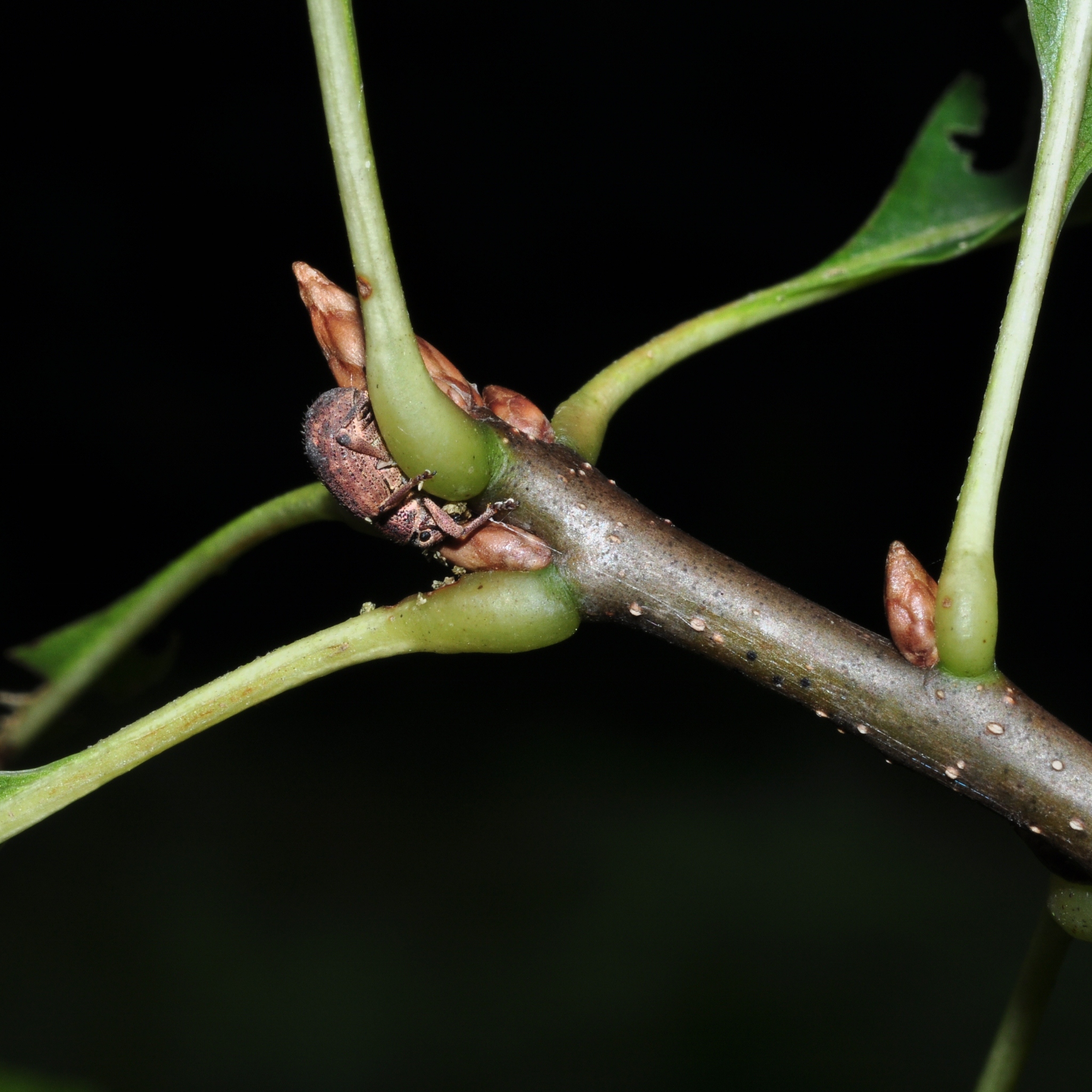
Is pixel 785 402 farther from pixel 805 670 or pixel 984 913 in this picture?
pixel 805 670

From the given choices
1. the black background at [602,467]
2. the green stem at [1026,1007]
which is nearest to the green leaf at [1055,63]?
the green stem at [1026,1007]

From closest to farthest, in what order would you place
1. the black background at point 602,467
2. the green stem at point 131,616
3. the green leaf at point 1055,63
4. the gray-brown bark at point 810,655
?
the gray-brown bark at point 810,655 < the green leaf at point 1055,63 < the green stem at point 131,616 < the black background at point 602,467

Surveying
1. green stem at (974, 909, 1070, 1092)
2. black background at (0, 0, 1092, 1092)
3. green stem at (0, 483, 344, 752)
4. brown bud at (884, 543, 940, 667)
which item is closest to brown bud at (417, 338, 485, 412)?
green stem at (0, 483, 344, 752)

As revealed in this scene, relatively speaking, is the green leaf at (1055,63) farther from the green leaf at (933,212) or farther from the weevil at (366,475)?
the weevil at (366,475)

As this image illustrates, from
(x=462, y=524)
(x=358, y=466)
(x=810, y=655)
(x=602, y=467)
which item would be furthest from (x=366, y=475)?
(x=602, y=467)

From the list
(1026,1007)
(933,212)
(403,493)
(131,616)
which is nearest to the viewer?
(403,493)

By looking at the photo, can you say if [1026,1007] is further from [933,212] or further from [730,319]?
[933,212]

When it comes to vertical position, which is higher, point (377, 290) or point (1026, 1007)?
point (377, 290)
